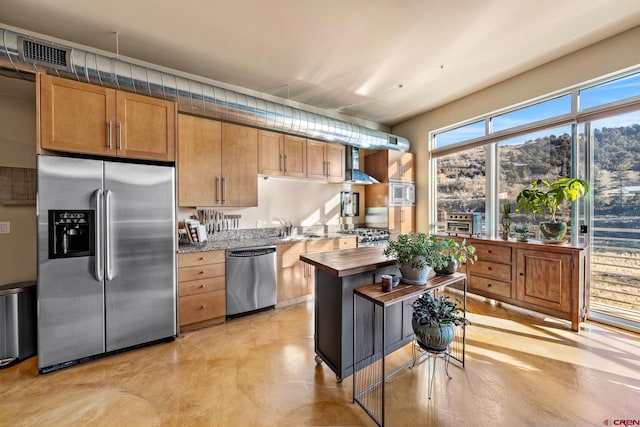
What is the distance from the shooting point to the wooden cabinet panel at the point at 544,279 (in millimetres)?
2752

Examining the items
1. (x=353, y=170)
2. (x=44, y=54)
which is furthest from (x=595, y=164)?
(x=44, y=54)

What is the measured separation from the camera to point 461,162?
4.32 meters

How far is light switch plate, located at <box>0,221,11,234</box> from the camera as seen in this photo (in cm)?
245

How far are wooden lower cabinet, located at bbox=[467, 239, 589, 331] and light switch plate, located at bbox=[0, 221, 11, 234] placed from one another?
5.45 metres

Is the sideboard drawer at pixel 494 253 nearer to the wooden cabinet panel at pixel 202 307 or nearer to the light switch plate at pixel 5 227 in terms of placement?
the wooden cabinet panel at pixel 202 307

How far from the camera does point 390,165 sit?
4625mm

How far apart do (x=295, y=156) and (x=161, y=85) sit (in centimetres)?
186

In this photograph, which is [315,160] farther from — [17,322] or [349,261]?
[17,322]

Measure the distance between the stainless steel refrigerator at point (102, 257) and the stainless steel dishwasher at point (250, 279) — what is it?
2.07ft

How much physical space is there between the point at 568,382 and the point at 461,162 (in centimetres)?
330

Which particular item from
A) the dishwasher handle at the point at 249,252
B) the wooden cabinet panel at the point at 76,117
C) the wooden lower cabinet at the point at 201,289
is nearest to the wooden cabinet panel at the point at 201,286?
the wooden lower cabinet at the point at 201,289

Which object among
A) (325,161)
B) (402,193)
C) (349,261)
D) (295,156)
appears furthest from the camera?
(402,193)

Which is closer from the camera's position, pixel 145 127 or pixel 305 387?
pixel 305 387

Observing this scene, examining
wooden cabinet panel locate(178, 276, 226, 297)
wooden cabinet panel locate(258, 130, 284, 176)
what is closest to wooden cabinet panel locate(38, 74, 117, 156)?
wooden cabinet panel locate(178, 276, 226, 297)
